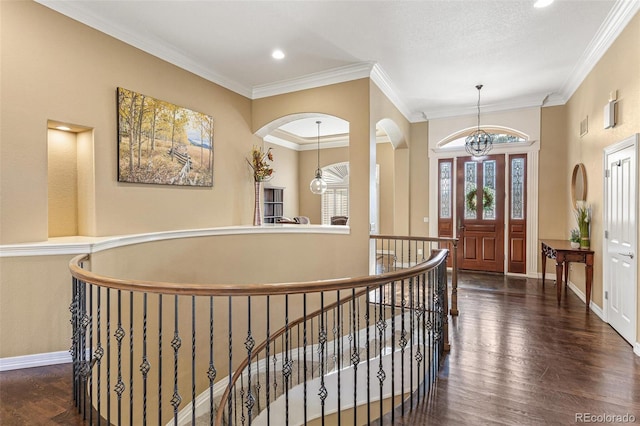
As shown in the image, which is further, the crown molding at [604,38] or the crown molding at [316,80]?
the crown molding at [316,80]

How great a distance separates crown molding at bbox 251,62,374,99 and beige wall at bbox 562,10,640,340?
110 inches

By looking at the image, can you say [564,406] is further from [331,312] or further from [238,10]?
[238,10]

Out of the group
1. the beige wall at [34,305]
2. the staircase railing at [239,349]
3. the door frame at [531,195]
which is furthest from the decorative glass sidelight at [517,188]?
the beige wall at [34,305]

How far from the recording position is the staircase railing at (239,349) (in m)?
1.79

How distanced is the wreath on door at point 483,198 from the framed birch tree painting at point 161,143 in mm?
5149

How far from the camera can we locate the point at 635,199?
3.15m

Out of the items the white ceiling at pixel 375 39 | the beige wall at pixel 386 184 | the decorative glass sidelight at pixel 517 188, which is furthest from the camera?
the beige wall at pixel 386 184

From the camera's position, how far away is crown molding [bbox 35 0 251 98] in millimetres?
3279

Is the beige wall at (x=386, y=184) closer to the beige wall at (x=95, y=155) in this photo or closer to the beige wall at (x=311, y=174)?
the beige wall at (x=311, y=174)

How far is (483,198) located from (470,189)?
0.31 m

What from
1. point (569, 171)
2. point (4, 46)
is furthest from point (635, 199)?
point (4, 46)

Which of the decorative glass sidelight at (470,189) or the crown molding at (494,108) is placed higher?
the crown molding at (494,108)

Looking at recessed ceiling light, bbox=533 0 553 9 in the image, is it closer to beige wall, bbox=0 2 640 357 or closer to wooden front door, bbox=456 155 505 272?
beige wall, bbox=0 2 640 357

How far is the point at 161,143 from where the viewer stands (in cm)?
421
